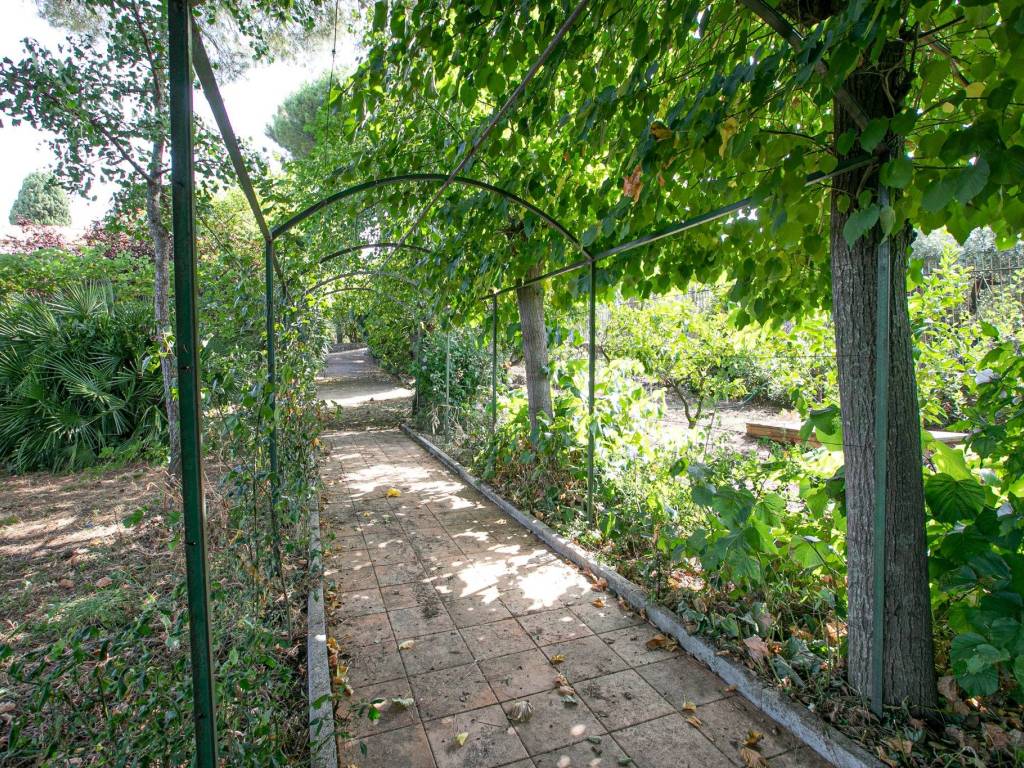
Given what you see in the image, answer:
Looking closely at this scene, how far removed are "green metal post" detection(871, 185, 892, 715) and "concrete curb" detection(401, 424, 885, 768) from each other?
0.24 metres

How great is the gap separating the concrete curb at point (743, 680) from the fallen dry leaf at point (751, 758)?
0.24 metres

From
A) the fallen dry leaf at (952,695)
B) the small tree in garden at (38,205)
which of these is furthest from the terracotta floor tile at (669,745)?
the small tree in garden at (38,205)

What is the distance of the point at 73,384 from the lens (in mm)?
7680

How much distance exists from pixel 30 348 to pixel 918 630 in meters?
10.4

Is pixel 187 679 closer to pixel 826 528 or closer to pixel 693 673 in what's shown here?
pixel 693 673

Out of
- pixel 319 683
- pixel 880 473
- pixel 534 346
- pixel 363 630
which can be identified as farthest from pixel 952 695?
pixel 534 346

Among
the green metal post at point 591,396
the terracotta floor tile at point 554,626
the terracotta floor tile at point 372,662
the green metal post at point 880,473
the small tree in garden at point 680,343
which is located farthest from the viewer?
the small tree in garden at point 680,343

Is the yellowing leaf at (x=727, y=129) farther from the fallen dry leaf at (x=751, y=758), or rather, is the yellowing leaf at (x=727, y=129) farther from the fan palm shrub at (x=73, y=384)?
the fan palm shrub at (x=73, y=384)

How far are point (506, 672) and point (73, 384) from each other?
776 centimetres

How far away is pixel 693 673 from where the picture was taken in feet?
9.37

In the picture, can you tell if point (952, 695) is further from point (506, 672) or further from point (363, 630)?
point (363, 630)

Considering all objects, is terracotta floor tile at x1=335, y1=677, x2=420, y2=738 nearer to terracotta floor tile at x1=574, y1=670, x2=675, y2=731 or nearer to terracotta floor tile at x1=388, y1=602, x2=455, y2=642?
terracotta floor tile at x1=388, y1=602, x2=455, y2=642

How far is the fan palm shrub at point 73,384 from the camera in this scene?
24.7ft

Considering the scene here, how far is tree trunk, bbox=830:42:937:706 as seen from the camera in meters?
2.24
